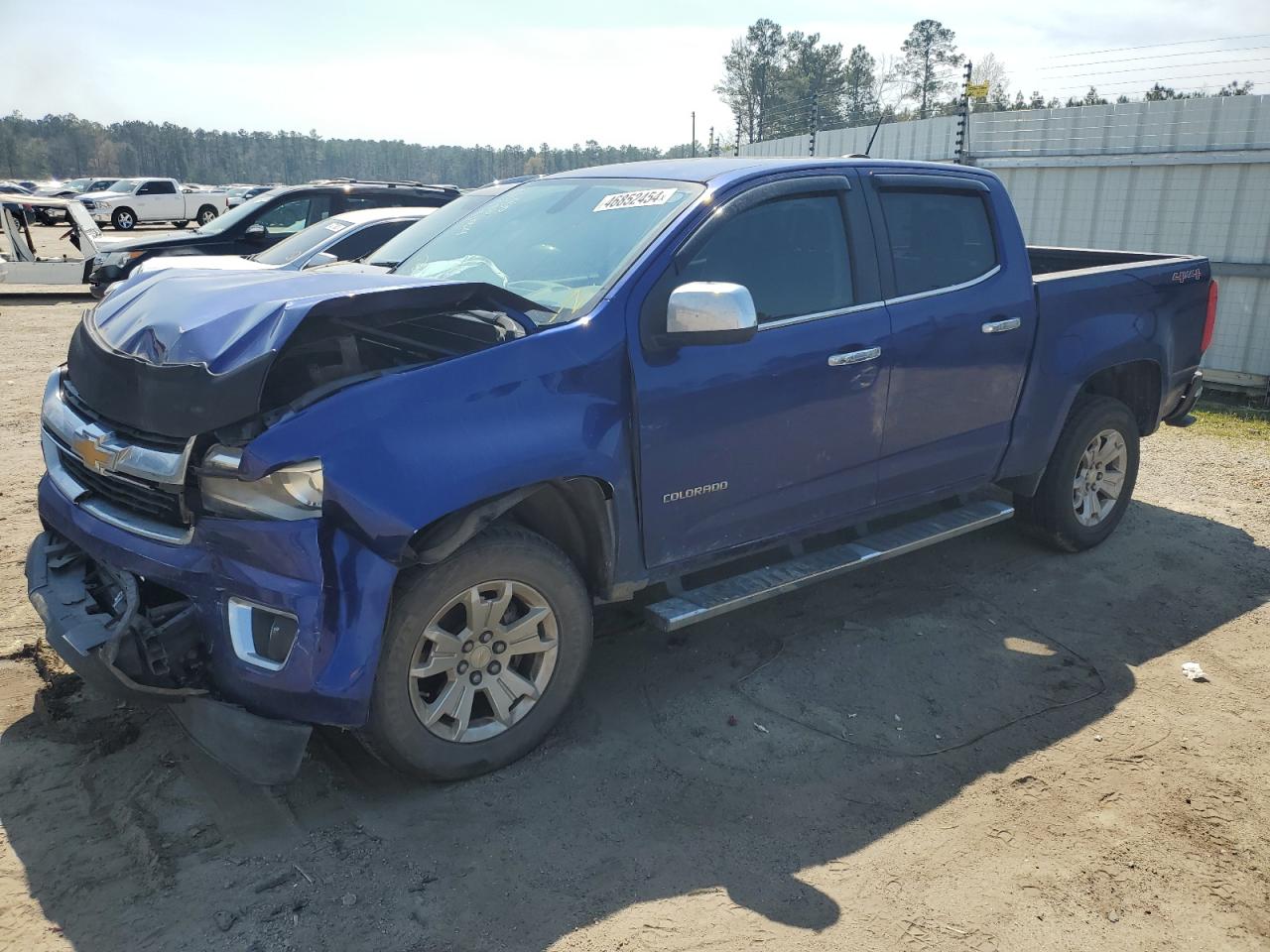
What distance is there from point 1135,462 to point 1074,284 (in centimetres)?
132

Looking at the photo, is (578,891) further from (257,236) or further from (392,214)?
(257,236)

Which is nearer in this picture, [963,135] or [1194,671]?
[1194,671]

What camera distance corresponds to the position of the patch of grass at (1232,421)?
→ 324 inches

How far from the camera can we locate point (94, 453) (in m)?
3.21

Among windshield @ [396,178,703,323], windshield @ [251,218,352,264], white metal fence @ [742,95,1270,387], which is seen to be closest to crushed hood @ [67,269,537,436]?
windshield @ [396,178,703,323]

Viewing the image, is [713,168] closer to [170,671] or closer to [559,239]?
[559,239]

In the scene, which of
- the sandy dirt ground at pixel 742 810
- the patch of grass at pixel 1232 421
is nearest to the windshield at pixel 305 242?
the sandy dirt ground at pixel 742 810

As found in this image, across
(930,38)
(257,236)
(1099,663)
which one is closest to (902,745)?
(1099,663)

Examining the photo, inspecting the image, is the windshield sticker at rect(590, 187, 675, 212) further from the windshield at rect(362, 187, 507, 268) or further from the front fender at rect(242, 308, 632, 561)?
the windshield at rect(362, 187, 507, 268)

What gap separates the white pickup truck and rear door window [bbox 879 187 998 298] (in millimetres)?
39889

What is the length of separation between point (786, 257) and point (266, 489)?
223 centimetres

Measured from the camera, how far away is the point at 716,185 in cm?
378

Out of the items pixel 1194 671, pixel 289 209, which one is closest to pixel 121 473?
pixel 1194 671

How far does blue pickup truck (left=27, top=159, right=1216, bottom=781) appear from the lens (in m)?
2.86
